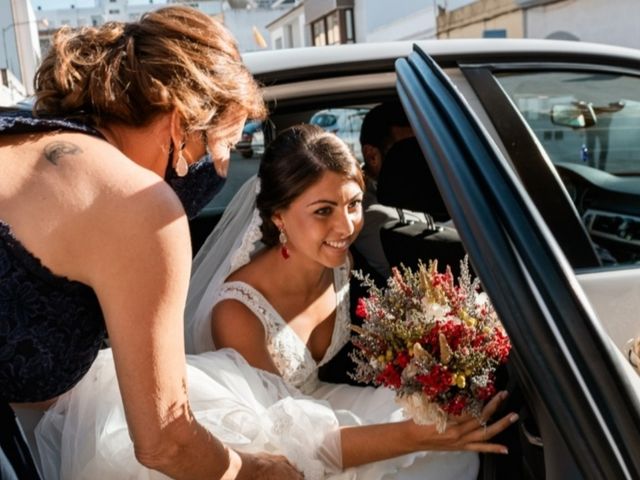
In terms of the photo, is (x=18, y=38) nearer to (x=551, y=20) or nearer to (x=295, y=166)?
(x=551, y=20)

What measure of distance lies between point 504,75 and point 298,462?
1.16 meters

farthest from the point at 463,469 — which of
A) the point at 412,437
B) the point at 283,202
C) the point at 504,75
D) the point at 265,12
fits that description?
the point at 265,12

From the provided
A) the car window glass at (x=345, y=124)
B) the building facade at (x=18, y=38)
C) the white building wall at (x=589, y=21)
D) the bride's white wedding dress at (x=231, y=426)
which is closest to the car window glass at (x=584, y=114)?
the bride's white wedding dress at (x=231, y=426)

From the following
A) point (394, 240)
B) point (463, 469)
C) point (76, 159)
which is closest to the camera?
point (76, 159)

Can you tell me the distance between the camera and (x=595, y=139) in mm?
2539

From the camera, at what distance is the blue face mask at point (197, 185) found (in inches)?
75.0

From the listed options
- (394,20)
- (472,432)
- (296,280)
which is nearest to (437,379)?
(472,432)

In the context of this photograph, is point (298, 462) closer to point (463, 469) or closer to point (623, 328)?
point (463, 469)

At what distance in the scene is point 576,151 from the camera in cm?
249

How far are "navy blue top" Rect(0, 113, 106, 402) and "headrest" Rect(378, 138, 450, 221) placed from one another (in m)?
1.36

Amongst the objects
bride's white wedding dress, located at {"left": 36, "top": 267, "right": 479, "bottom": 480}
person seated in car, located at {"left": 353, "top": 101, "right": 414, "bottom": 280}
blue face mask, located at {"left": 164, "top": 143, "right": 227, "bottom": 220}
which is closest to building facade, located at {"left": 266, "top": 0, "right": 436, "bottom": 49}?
person seated in car, located at {"left": 353, "top": 101, "right": 414, "bottom": 280}

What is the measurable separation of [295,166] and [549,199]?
751 mm

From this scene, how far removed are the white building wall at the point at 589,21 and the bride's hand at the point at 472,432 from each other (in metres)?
13.9

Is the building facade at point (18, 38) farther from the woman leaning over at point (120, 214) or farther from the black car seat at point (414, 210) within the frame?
the woman leaning over at point (120, 214)
